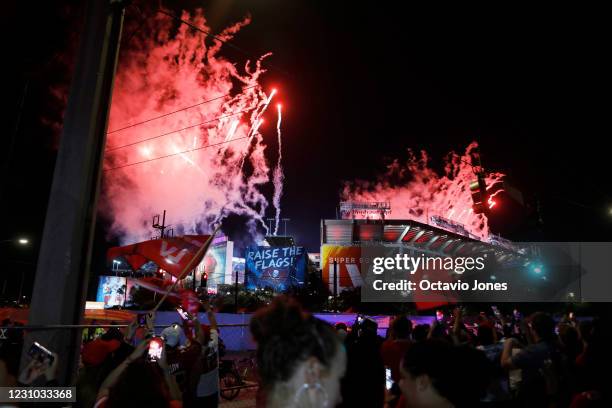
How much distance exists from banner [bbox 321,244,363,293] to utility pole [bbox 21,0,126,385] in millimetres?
36804

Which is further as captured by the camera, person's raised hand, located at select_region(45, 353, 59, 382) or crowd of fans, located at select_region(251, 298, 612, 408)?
person's raised hand, located at select_region(45, 353, 59, 382)

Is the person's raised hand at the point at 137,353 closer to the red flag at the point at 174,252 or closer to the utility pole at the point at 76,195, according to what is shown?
the utility pole at the point at 76,195

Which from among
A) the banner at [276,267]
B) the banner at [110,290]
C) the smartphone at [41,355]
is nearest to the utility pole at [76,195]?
the smartphone at [41,355]

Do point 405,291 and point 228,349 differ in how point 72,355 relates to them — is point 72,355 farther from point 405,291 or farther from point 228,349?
point 405,291

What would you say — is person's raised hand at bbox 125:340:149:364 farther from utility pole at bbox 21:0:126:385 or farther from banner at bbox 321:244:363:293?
banner at bbox 321:244:363:293

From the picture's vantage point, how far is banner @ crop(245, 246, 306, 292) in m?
34.8

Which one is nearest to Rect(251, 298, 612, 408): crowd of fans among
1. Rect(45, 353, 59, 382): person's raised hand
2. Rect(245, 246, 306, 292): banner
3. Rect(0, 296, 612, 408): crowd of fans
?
Rect(0, 296, 612, 408): crowd of fans

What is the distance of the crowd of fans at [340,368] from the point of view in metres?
1.89

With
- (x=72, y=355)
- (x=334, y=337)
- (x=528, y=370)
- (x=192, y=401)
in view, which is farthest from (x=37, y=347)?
(x=528, y=370)

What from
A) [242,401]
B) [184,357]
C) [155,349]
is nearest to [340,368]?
[155,349]

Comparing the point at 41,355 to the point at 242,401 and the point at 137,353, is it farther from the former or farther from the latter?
the point at 242,401

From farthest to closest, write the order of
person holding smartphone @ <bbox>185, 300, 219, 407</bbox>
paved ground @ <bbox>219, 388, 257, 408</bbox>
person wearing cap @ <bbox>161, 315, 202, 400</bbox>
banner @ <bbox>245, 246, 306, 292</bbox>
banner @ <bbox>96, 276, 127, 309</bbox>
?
1. banner @ <bbox>96, 276, 127, 309</bbox>
2. banner @ <bbox>245, 246, 306, 292</bbox>
3. paved ground @ <bbox>219, 388, 257, 408</bbox>
4. person wearing cap @ <bbox>161, 315, 202, 400</bbox>
5. person holding smartphone @ <bbox>185, 300, 219, 407</bbox>

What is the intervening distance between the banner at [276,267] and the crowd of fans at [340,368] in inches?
1110

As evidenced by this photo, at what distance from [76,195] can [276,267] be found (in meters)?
32.1
